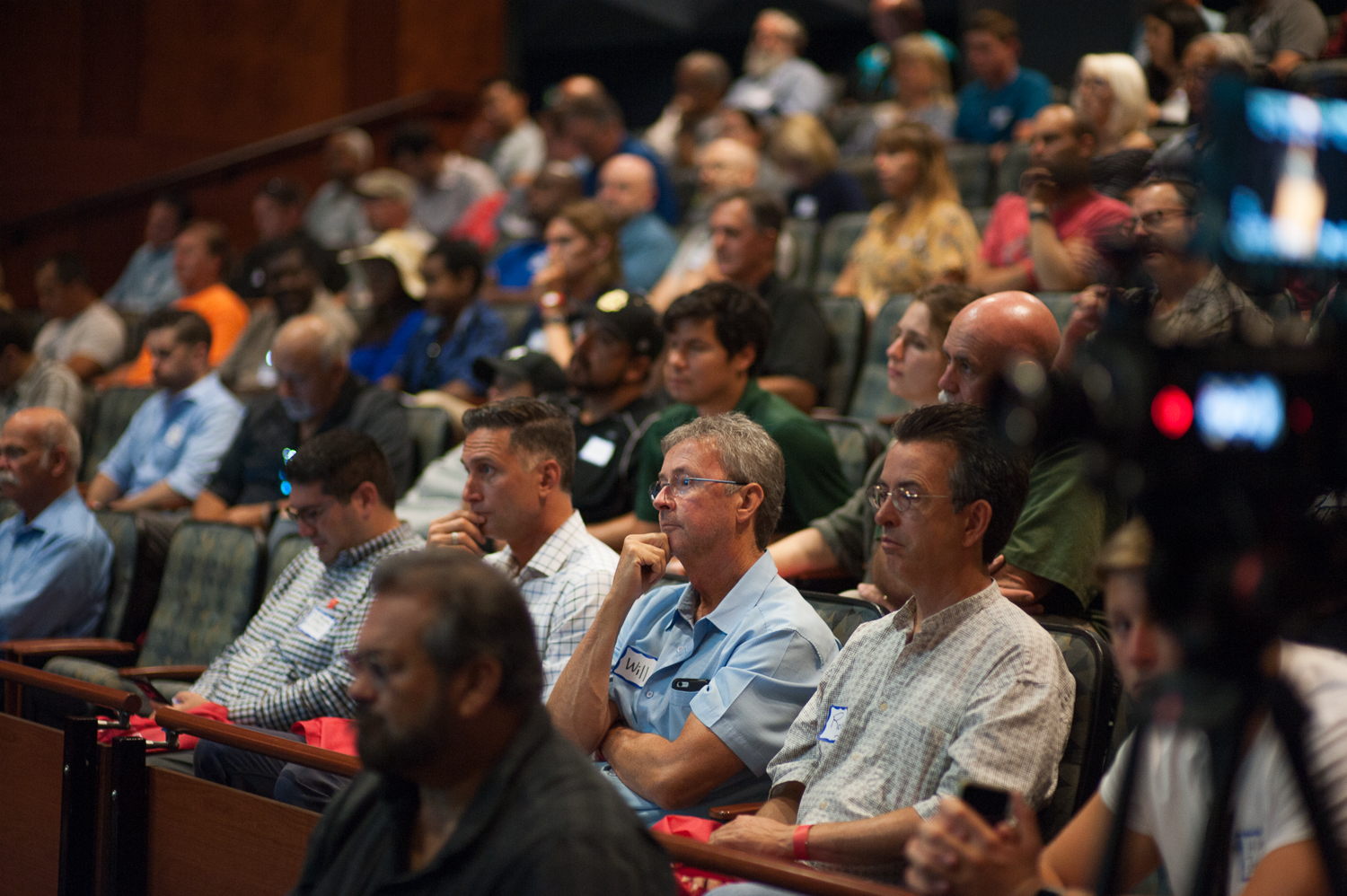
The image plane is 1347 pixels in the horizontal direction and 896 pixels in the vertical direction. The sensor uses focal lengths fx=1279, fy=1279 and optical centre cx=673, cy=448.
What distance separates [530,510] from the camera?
9.28ft

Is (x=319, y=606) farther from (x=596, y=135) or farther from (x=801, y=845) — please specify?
(x=596, y=135)

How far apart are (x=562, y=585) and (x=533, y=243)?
3.62 meters

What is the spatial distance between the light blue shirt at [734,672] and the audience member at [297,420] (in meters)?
1.85

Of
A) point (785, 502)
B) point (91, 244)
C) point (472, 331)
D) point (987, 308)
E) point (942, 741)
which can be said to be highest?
point (987, 308)

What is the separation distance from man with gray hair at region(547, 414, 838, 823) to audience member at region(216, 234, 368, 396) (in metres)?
3.22

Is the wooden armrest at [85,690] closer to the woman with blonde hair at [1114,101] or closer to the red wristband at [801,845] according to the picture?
the red wristband at [801,845]

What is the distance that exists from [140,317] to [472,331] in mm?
2588

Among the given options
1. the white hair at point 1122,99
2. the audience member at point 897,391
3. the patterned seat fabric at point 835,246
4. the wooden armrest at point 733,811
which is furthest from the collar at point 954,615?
the patterned seat fabric at point 835,246

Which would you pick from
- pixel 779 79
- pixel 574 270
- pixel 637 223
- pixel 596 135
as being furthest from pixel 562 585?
pixel 779 79

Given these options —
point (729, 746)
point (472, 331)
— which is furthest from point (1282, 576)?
point (472, 331)

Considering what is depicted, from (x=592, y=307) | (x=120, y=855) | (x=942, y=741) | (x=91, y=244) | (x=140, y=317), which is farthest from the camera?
(x=91, y=244)

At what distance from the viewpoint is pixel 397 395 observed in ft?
14.2

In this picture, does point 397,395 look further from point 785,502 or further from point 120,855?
point 120,855

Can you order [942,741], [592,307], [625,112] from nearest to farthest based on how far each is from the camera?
[942,741] < [592,307] < [625,112]
